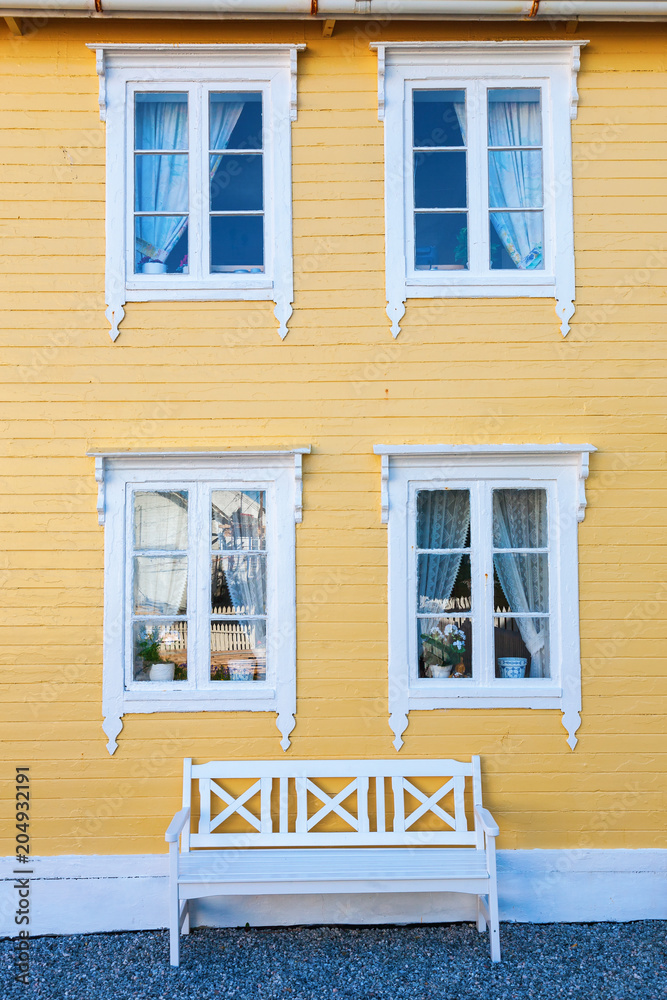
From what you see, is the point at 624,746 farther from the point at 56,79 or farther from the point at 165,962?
the point at 56,79

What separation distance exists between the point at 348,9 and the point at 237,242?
1664mm

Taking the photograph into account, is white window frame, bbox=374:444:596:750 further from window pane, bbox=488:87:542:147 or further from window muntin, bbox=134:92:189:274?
window pane, bbox=488:87:542:147

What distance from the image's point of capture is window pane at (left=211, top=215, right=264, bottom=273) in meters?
5.61

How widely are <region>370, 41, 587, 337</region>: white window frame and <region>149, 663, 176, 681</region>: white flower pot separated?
2780 millimetres

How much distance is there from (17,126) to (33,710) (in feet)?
13.1

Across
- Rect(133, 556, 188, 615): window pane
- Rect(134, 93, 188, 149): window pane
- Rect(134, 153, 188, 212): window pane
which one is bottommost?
Rect(133, 556, 188, 615): window pane

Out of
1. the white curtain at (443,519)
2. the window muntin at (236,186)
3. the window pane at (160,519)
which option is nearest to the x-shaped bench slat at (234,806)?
the window pane at (160,519)

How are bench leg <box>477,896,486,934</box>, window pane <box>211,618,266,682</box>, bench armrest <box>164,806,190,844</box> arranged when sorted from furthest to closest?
window pane <box>211,618,266,682</box>, bench leg <box>477,896,486,934</box>, bench armrest <box>164,806,190,844</box>

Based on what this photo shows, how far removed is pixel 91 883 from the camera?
5258mm

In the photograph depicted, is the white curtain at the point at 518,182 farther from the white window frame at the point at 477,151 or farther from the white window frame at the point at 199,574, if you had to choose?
the white window frame at the point at 199,574

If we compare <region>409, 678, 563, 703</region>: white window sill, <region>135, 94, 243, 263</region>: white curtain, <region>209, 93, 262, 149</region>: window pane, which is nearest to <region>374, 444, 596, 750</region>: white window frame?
<region>409, 678, 563, 703</region>: white window sill

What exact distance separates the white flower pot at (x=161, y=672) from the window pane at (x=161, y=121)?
363 centimetres

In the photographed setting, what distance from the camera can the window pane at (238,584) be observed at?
5.46 metres

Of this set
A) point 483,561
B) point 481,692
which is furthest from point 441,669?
point 483,561
